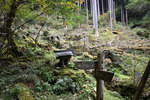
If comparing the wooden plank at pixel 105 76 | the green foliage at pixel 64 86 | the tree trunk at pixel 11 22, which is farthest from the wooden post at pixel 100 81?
the tree trunk at pixel 11 22

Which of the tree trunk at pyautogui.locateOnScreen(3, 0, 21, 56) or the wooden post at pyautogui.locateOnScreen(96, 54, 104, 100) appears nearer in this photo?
the wooden post at pyautogui.locateOnScreen(96, 54, 104, 100)

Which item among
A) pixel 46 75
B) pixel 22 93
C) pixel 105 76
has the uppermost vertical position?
pixel 105 76

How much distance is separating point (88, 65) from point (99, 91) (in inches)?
33.1

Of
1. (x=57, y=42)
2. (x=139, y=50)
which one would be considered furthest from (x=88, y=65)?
(x=139, y=50)

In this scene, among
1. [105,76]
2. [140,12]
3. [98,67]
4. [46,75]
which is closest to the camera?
[105,76]

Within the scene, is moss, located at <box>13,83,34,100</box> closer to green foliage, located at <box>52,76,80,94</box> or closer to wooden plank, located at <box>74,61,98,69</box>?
green foliage, located at <box>52,76,80,94</box>

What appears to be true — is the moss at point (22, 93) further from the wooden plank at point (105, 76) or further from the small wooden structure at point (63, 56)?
the wooden plank at point (105, 76)

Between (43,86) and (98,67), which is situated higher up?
(98,67)

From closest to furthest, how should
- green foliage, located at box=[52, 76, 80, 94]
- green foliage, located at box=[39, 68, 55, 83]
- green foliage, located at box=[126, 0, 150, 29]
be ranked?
green foliage, located at box=[52, 76, 80, 94], green foliage, located at box=[39, 68, 55, 83], green foliage, located at box=[126, 0, 150, 29]

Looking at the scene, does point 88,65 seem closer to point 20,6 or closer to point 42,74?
point 42,74

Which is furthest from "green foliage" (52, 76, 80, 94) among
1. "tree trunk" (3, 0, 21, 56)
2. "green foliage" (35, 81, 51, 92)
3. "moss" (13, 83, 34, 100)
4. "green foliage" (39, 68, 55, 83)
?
"tree trunk" (3, 0, 21, 56)

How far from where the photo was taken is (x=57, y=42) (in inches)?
392

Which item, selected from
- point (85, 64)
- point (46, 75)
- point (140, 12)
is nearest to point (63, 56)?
point (46, 75)

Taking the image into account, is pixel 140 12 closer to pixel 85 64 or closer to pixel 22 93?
pixel 85 64
